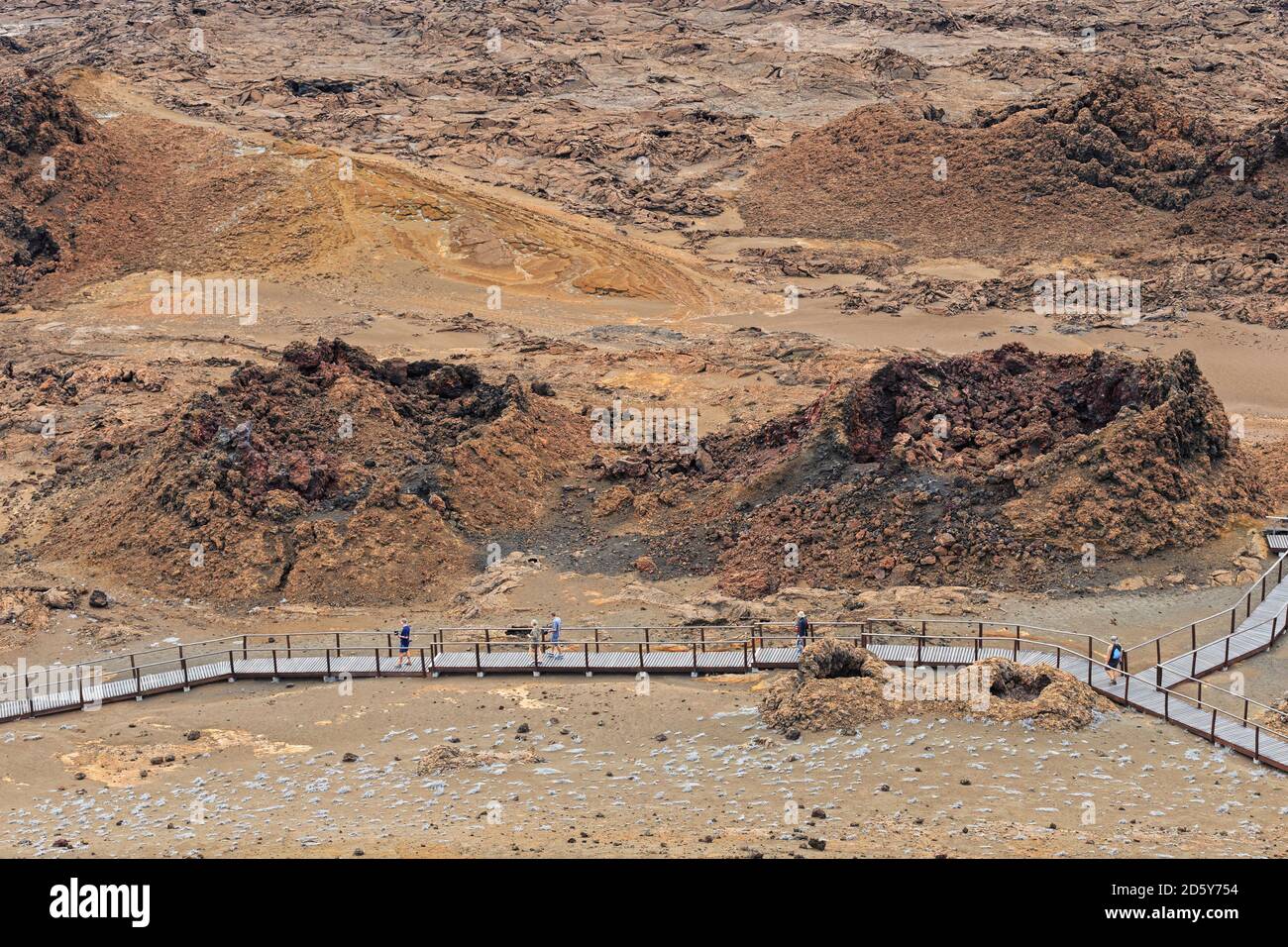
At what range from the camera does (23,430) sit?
38.9 meters

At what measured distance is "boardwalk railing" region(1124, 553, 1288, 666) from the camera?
2261 cm

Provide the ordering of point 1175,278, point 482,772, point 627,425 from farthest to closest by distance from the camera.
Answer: point 1175,278
point 627,425
point 482,772

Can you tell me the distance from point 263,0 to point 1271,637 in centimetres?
8506

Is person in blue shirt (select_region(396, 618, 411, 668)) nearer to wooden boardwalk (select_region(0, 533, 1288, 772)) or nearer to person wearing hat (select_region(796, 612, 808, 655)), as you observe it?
wooden boardwalk (select_region(0, 533, 1288, 772))

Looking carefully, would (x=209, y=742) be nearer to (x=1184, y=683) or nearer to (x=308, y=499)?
(x=308, y=499)

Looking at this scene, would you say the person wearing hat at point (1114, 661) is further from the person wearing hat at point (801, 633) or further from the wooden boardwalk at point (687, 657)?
the person wearing hat at point (801, 633)

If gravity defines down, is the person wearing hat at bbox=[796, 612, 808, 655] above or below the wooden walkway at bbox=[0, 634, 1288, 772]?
above

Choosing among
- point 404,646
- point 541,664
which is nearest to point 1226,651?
point 541,664

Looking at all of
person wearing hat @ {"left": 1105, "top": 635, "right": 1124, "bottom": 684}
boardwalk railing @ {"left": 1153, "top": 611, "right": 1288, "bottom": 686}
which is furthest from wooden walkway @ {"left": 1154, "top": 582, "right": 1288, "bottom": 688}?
person wearing hat @ {"left": 1105, "top": 635, "right": 1124, "bottom": 684}

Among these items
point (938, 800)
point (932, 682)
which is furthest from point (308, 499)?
point (938, 800)

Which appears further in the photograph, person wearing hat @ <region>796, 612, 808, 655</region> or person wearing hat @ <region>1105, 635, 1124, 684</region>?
person wearing hat @ <region>796, 612, 808, 655</region>

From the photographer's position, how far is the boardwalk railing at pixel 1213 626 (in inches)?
890

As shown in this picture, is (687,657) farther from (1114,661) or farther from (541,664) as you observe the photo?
(1114,661)

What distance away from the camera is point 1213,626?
23.3m
